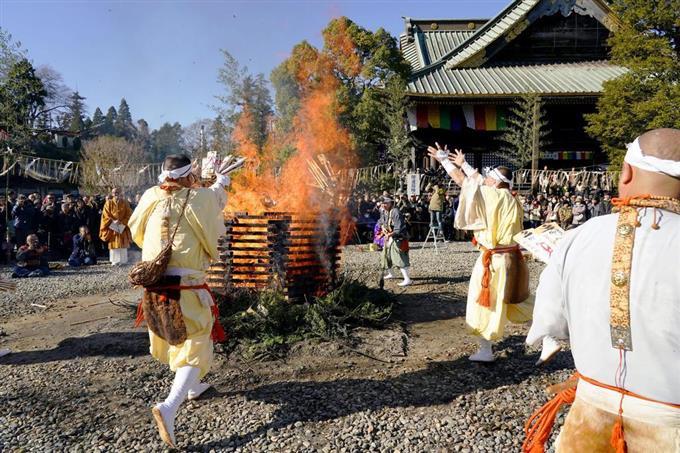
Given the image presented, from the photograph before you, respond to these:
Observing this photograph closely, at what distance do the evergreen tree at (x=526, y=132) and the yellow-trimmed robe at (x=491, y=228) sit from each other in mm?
13575

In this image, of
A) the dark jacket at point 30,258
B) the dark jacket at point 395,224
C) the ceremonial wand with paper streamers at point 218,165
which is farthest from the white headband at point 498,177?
the dark jacket at point 30,258

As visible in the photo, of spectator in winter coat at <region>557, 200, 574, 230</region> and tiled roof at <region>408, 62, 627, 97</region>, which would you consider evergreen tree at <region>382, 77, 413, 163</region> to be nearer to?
tiled roof at <region>408, 62, 627, 97</region>

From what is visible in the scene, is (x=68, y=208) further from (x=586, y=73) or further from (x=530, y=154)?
(x=586, y=73)

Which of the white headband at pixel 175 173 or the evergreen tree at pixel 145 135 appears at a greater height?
the evergreen tree at pixel 145 135

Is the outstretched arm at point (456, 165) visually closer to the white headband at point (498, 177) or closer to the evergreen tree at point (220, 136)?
the white headband at point (498, 177)

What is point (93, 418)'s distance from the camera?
12.3ft

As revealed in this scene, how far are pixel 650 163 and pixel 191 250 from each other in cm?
297

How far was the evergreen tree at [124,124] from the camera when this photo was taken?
5459 centimetres

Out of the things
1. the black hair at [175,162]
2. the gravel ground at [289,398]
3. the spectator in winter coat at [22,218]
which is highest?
the black hair at [175,162]

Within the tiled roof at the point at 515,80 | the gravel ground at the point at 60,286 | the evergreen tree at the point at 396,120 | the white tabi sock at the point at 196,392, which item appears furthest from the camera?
the tiled roof at the point at 515,80

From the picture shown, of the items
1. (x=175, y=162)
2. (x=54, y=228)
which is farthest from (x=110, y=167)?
Answer: (x=175, y=162)

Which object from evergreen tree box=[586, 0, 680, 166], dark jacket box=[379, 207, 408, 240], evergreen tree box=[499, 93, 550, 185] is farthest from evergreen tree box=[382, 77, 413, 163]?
dark jacket box=[379, 207, 408, 240]

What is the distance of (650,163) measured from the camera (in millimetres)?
1787

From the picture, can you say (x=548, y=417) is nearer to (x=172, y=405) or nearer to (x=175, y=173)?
(x=172, y=405)
